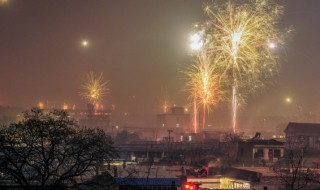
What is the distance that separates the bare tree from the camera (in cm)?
1808

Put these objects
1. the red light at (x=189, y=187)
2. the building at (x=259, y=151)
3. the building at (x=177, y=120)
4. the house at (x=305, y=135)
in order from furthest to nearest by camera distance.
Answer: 1. the building at (x=177, y=120)
2. the house at (x=305, y=135)
3. the building at (x=259, y=151)
4. the red light at (x=189, y=187)

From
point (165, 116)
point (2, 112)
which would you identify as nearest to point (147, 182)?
point (165, 116)

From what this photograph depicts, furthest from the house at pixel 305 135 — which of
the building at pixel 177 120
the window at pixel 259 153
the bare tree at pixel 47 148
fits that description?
the building at pixel 177 120

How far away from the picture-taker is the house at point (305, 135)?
67875mm

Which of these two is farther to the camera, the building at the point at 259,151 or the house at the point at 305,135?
the house at the point at 305,135

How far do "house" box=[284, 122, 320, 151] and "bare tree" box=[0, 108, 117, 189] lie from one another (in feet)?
174

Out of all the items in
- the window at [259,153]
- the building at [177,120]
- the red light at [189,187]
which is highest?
the building at [177,120]

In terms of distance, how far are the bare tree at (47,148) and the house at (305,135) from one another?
174 ft

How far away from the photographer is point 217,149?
→ 2677 inches

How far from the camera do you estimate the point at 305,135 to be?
69.3 metres

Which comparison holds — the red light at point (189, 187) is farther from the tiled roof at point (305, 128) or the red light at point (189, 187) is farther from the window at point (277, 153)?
the tiled roof at point (305, 128)

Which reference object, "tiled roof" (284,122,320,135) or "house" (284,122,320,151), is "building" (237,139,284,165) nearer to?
"house" (284,122,320,151)

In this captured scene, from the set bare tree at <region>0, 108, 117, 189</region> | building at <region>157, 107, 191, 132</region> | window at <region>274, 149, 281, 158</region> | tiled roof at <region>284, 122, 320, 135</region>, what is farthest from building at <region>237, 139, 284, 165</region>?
building at <region>157, 107, 191, 132</region>

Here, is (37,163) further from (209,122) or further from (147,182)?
(209,122)
